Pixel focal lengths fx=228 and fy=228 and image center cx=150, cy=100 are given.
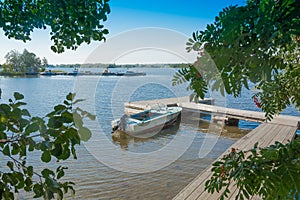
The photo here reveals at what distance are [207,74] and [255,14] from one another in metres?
0.20

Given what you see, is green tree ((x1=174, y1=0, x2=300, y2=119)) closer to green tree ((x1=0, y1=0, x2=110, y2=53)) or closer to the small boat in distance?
green tree ((x1=0, y1=0, x2=110, y2=53))

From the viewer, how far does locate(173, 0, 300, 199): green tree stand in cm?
51

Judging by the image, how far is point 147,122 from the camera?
944 centimetres

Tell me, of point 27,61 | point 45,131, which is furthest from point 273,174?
point 27,61

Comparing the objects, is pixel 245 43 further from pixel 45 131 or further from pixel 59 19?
pixel 59 19

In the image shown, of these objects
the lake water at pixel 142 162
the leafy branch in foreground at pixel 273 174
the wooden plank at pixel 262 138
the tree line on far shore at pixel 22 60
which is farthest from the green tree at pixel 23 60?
the leafy branch in foreground at pixel 273 174

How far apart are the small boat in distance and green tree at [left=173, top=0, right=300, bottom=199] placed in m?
8.48

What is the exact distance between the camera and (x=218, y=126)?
11.2 metres

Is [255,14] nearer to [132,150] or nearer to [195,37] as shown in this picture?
[195,37]

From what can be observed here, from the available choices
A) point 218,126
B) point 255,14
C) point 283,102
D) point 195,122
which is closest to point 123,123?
point 195,122

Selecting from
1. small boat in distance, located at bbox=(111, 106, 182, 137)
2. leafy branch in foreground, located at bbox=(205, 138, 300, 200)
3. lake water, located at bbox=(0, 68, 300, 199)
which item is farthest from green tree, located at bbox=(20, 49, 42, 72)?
leafy branch in foreground, located at bbox=(205, 138, 300, 200)

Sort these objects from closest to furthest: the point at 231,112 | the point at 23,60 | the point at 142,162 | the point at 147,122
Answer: the point at 142,162
the point at 147,122
the point at 231,112
the point at 23,60

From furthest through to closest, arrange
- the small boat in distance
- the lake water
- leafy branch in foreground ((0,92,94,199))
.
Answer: the small boat in distance < the lake water < leafy branch in foreground ((0,92,94,199))

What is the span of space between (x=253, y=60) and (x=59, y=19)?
2.63ft
